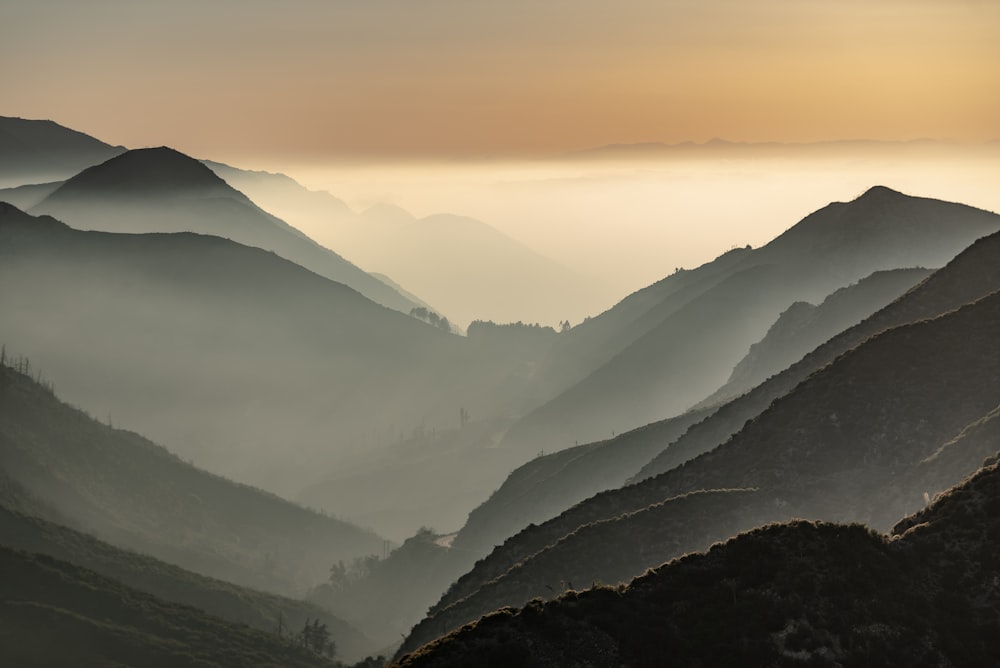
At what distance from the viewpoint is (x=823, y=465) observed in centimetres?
10894

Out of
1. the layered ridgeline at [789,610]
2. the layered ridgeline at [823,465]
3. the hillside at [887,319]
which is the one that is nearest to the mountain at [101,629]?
the layered ridgeline at [823,465]

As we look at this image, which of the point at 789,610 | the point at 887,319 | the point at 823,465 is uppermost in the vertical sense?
the point at 887,319

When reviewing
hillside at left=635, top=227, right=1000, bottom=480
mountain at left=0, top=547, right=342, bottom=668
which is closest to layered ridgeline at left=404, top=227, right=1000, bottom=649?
hillside at left=635, top=227, right=1000, bottom=480

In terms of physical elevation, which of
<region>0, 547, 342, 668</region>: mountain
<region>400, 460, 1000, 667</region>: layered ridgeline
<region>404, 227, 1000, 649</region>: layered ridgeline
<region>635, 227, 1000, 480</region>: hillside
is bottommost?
<region>0, 547, 342, 668</region>: mountain

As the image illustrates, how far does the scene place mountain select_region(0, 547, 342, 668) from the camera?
171500mm

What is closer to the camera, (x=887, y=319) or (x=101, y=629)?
(x=887, y=319)

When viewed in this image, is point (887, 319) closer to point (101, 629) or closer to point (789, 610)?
point (789, 610)

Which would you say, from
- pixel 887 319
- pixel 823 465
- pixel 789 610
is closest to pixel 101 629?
pixel 823 465

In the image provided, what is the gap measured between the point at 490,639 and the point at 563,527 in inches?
2691

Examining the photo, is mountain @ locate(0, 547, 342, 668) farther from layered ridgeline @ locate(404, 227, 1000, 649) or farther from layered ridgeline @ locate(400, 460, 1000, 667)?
layered ridgeline @ locate(400, 460, 1000, 667)

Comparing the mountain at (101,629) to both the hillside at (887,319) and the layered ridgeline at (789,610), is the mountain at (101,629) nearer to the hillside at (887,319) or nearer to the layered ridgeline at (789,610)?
the hillside at (887,319)

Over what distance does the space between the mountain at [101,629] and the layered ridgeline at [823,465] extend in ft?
220

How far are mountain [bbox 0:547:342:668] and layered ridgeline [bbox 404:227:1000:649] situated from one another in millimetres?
67168

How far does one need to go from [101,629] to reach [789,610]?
14685cm
